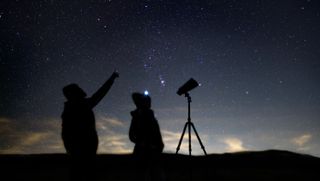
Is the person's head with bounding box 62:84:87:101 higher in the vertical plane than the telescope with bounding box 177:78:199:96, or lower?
lower

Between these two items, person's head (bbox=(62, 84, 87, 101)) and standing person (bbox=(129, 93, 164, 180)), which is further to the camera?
standing person (bbox=(129, 93, 164, 180))

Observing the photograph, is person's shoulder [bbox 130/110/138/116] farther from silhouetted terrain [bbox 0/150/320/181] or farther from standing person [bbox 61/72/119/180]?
silhouetted terrain [bbox 0/150/320/181]

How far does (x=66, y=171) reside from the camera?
498 inches

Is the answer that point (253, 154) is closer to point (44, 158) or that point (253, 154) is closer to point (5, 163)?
point (44, 158)

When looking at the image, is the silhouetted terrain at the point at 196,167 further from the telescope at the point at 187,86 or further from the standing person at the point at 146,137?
the standing person at the point at 146,137

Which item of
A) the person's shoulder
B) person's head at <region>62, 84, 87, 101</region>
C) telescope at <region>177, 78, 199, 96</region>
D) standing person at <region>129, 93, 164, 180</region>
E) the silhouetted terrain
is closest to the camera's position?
person's head at <region>62, 84, 87, 101</region>

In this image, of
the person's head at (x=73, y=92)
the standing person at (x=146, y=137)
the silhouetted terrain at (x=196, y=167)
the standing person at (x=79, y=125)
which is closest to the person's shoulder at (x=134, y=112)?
the standing person at (x=146, y=137)

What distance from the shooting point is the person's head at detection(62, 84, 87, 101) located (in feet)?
15.0

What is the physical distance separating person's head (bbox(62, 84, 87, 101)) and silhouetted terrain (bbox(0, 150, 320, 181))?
6.19 m

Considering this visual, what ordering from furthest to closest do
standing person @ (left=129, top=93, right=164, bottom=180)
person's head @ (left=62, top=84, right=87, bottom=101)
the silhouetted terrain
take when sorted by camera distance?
the silhouetted terrain, standing person @ (left=129, top=93, right=164, bottom=180), person's head @ (left=62, top=84, right=87, bottom=101)

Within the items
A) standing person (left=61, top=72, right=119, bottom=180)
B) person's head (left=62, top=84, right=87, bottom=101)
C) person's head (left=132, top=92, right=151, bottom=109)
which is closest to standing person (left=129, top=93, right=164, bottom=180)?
person's head (left=132, top=92, right=151, bottom=109)

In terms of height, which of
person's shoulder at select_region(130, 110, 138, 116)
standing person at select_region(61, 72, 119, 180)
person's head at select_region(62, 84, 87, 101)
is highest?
person's head at select_region(62, 84, 87, 101)

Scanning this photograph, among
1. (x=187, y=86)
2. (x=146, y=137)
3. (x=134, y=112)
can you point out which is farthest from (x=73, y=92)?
(x=187, y=86)

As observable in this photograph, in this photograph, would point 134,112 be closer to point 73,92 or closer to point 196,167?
point 73,92
